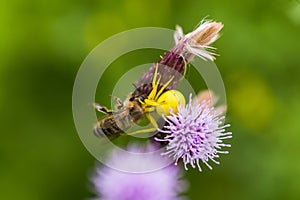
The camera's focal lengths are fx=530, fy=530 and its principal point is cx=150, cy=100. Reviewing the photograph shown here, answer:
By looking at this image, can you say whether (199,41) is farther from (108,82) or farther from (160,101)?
(108,82)

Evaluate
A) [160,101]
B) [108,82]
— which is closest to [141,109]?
[160,101]

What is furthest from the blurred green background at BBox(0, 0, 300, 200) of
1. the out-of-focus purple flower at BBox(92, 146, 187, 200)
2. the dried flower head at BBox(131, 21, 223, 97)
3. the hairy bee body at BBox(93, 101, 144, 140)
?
the dried flower head at BBox(131, 21, 223, 97)

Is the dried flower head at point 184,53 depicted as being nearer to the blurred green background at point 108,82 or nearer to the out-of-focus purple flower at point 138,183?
the out-of-focus purple flower at point 138,183

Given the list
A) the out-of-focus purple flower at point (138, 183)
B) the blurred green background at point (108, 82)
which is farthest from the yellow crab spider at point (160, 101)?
the blurred green background at point (108, 82)
